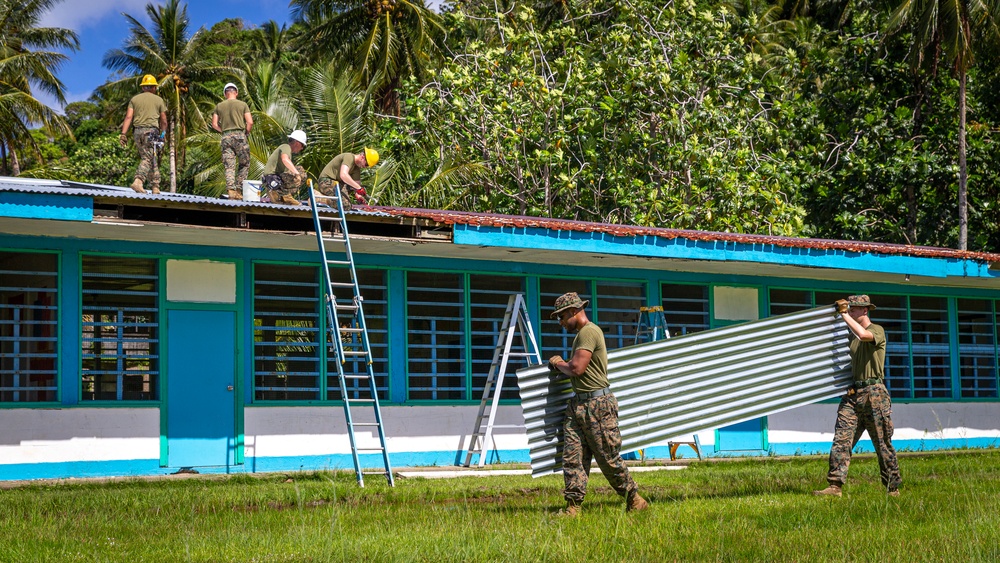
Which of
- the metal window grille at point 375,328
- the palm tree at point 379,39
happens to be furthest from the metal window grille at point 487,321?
the palm tree at point 379,39

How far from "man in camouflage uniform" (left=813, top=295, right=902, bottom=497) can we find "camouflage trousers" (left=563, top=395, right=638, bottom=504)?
7.29ft

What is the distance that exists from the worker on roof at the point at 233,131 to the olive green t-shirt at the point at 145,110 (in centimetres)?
74

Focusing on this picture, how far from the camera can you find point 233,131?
1503 cm

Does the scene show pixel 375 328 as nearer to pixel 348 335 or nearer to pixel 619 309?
pixel 348 335

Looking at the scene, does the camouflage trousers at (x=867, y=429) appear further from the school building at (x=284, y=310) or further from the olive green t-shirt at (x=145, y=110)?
the olive green t-shirt at (x=145, y=110)

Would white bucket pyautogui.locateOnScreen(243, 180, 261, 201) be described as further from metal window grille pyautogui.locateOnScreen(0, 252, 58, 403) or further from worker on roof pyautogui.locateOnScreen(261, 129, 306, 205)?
metal window grille pyautogui.locateOnScreen(0, 252, 58, 403)

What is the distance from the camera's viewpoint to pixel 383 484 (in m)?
11.1

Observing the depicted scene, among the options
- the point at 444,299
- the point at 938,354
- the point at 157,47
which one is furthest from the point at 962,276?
the point at 157,47

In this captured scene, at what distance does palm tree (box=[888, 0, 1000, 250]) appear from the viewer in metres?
25.1

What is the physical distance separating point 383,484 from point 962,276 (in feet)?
34.1

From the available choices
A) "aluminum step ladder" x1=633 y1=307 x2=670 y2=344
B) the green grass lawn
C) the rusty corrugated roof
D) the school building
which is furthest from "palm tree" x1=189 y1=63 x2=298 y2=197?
the green grass lawn

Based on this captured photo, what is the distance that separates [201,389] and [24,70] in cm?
3147

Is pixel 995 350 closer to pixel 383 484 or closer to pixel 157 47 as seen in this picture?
pixel 383 484

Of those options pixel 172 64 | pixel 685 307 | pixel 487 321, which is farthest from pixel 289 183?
pixel 172 64
